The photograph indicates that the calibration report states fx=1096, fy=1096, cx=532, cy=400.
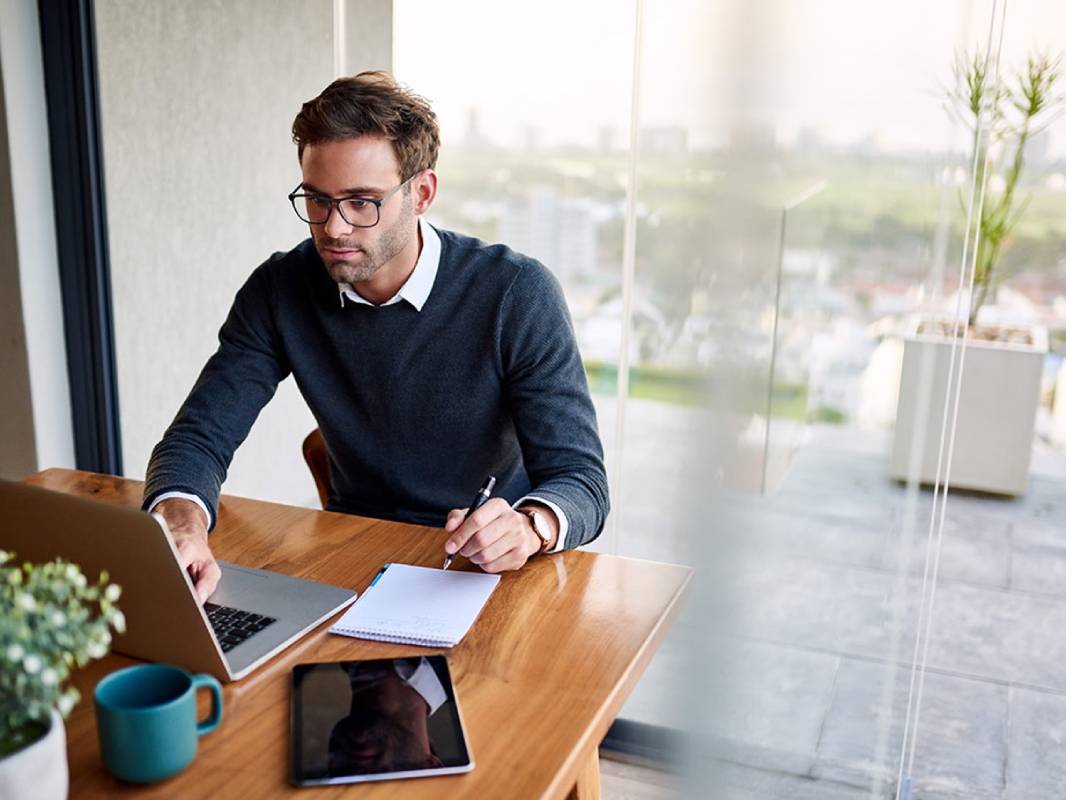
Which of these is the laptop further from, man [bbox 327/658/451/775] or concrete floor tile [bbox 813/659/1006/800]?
concrete floor tile [bbox 813/659/1006/800]

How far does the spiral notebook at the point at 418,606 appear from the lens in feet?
4.03

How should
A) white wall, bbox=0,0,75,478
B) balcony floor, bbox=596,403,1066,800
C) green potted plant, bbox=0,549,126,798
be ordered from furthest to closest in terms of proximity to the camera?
1. white wall, bbox=0,0,75,478
2. balcony floor, bbox=596,403,1066,800
3. green potted plant, bbox=0,549,126,798

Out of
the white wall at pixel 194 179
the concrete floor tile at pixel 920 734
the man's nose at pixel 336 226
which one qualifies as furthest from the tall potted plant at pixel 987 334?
the white wall at pixel 194 179

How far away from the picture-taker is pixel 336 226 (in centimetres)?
163

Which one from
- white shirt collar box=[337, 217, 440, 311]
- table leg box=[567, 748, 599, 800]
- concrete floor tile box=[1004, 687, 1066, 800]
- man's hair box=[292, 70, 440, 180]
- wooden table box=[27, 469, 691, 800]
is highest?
man's hair box=[292, 70, 440, 180]

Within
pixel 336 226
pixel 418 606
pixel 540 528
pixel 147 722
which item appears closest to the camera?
pixel 147 722

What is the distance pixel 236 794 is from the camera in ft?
3.10

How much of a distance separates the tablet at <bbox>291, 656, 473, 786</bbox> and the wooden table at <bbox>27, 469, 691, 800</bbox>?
1cm

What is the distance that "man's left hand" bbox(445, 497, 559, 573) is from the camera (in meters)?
1.35

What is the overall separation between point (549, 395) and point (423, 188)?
1.33ft

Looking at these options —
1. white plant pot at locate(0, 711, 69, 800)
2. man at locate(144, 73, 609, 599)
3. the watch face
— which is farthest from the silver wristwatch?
white plant pot at locate(0, 711, 69, 800)

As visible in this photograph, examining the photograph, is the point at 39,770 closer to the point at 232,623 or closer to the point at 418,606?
the point at 232,623

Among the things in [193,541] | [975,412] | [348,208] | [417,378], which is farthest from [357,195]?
[975,412]

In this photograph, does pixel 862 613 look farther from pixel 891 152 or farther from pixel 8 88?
pixel 8 88
